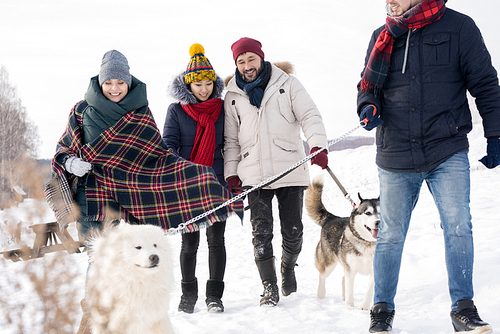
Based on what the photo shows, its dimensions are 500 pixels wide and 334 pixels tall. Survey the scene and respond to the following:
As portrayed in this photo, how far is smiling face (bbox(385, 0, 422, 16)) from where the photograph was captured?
2225 mm

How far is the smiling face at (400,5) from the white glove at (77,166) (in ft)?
7.42

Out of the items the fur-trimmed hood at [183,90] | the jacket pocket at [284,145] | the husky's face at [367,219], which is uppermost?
the fur-trimmed hood at [183,90]

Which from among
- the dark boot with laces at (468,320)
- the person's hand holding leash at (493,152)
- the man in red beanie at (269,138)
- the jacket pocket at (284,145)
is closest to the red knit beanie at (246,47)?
the man in red beanie at (269,138)

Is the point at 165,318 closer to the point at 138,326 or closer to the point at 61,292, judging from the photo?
the point at 138,326

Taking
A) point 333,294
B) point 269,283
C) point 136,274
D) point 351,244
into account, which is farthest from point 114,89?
point 333,294

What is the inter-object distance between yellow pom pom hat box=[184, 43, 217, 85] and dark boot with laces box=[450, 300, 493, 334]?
2.63 m

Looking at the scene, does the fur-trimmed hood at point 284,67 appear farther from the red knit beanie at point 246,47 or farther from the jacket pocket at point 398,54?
the jacket pocket at point 398,54

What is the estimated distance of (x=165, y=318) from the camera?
1941mm

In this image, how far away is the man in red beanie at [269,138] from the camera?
325 cm

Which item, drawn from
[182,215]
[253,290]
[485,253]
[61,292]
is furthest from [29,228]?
[485,253]

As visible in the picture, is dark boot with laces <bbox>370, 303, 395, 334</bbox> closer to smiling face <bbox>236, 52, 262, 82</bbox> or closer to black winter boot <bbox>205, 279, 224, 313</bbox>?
black winter boot <bbox>205, 279, 224, 313</bbox>

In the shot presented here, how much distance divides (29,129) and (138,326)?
28242 mm

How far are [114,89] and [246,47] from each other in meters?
1.26

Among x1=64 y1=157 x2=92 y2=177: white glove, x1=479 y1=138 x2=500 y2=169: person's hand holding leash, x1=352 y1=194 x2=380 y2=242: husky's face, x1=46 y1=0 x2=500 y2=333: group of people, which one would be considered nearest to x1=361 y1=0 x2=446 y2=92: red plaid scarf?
x1=46 y1=0 x2=500 y2=333: group of people
